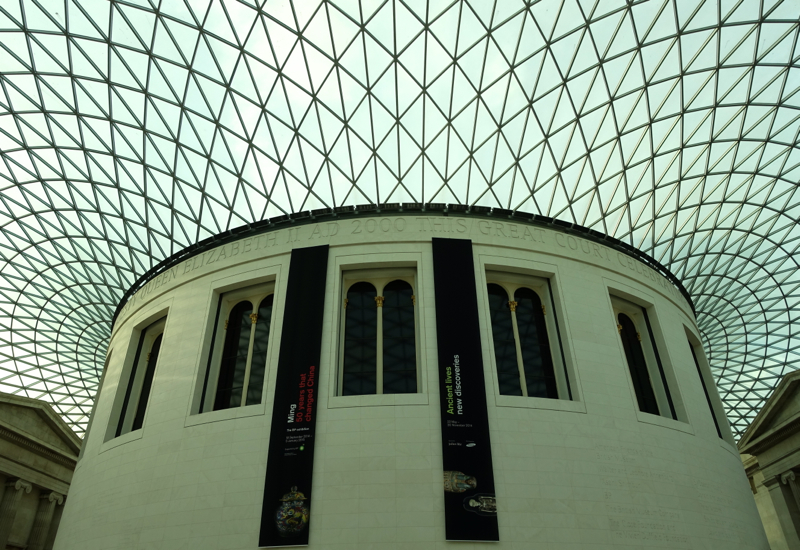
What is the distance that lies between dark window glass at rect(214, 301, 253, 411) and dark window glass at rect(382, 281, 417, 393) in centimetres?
656

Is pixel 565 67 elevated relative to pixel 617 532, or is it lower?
elevated

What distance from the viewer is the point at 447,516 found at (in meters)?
→ 17.8

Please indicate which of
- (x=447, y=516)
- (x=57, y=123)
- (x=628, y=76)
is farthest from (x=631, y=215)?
(x=57, y=123)

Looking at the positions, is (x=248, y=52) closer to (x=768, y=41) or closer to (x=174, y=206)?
(x=174, y=206)

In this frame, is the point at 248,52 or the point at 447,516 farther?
the point at 248,52

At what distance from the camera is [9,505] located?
39281mm

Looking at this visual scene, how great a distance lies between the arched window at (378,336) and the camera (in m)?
21.9

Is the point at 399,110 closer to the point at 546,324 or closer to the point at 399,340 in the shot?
the point at 399,340

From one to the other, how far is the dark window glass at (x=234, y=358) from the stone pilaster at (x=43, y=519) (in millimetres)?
29796

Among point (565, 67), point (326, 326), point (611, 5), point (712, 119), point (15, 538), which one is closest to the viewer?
point (326, 326)

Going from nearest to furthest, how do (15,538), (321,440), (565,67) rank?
(321,440), (565,67), (15,538)

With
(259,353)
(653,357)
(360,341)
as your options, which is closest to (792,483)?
(653,357)

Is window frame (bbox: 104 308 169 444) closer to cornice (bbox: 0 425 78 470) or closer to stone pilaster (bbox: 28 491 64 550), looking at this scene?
cornice (bbox: 0 425 78 470)

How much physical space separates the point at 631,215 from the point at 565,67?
33.2 ft
